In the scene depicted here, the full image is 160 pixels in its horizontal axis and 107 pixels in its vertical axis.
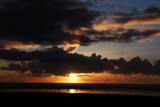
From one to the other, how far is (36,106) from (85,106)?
998cm

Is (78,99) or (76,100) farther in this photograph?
(78,99)

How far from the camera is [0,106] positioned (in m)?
35.1

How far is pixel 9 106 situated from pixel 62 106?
34.4ft

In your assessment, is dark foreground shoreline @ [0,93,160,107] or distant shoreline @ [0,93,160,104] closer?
dark foreground shoreline @ [0,93,160,107]

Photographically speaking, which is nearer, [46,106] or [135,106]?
[46,106]

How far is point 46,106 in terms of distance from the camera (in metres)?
36.0

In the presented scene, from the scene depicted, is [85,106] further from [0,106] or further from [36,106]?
[0,106]

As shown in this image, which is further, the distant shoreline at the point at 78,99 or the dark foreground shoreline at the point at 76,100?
the distant shoreline at the point at 78,99

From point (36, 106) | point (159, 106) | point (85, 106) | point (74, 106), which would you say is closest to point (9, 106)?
point (36, 106)

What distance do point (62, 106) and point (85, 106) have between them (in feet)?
15.7

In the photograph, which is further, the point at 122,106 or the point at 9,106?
the point at 122,106

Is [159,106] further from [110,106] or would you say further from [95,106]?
[95,106]

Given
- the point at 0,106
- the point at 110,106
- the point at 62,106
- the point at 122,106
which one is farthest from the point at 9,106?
the point at 122,106

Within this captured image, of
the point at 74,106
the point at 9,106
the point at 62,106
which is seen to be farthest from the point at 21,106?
the point at 74,106
